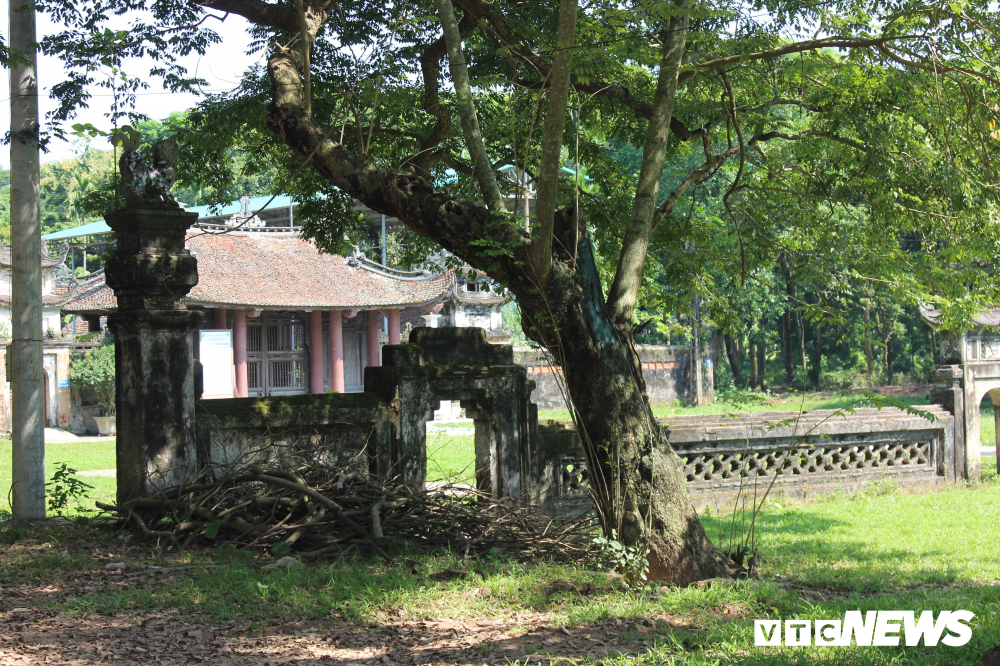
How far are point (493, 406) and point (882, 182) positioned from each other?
3.94 metres

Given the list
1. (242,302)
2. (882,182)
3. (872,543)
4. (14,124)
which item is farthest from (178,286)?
(242,302)

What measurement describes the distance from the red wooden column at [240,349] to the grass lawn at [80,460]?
3560mm

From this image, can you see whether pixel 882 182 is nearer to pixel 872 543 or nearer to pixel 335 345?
pixel 872 543

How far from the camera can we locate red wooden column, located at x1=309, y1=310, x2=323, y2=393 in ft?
80.8

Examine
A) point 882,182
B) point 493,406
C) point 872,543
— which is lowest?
point 872,543

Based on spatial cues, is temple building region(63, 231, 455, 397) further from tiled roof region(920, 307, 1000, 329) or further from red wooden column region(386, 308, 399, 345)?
tiled roof region(920, 307, 1000, 329)

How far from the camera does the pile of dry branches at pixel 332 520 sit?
230 inches

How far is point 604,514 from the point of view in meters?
5.71

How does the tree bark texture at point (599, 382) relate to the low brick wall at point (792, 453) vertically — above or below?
above

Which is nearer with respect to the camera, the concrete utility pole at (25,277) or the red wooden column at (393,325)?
the concrete utility pole at (25,277)

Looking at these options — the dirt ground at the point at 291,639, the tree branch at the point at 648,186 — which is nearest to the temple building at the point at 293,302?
the tree branch at the point at 648,186

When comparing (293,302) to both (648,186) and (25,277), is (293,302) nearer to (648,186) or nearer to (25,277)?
(25,277)

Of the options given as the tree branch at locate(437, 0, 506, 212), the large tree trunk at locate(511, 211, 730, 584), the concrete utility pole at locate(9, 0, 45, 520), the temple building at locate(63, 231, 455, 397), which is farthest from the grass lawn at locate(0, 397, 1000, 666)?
the temple building at locate(63, 231, 455, 397)

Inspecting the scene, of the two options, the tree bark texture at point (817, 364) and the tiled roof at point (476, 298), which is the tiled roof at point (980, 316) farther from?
the tree bark texture at point (817, 364)
